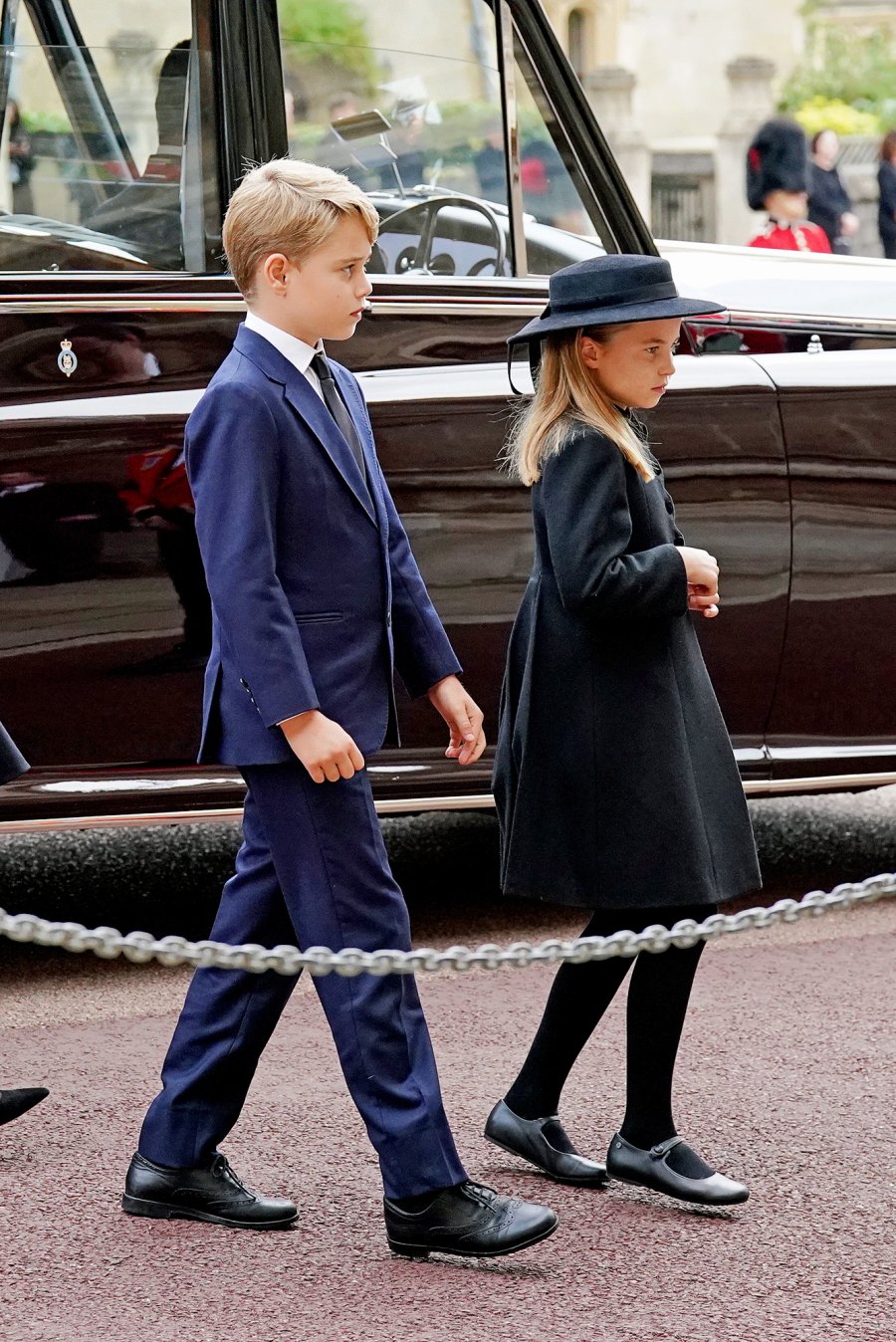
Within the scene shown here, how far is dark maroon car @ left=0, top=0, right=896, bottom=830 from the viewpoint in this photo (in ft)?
14.4

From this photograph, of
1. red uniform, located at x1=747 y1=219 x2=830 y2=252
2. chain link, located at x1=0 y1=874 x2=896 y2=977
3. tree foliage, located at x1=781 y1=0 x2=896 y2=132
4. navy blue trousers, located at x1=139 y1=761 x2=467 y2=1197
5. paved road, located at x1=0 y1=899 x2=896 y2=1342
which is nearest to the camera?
chain link, located at x1=0 y1=874 x2=896 y2=977

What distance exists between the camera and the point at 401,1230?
9.98 ft

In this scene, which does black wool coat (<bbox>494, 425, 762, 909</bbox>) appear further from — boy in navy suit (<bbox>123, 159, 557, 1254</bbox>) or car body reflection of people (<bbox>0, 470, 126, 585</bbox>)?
car body reflection of people (<bbox>0, 470, 126, 585</bbox>)

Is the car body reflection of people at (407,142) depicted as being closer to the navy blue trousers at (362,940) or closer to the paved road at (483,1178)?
the paved road at (483,1178)

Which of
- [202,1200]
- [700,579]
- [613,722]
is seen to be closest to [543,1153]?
[202,1200]

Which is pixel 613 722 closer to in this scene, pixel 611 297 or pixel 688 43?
pixel 611 297

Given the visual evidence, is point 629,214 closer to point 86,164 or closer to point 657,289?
point 86,164

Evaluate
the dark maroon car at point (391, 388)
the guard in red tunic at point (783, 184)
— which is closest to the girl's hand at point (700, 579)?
the dark maroon car at point (391, 388)

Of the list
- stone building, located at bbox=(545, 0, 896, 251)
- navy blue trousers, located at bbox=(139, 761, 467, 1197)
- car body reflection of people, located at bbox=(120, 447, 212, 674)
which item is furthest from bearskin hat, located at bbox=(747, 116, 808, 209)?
stone building, located at bbox=(545, 0, 896, 251)

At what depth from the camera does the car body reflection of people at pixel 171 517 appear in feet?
14.4

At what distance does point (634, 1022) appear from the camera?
130 inches

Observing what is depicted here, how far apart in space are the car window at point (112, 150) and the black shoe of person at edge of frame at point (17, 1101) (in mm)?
1871

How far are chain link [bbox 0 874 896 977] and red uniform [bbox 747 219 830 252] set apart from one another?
6175mm

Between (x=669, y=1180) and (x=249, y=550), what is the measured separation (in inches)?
49.5
